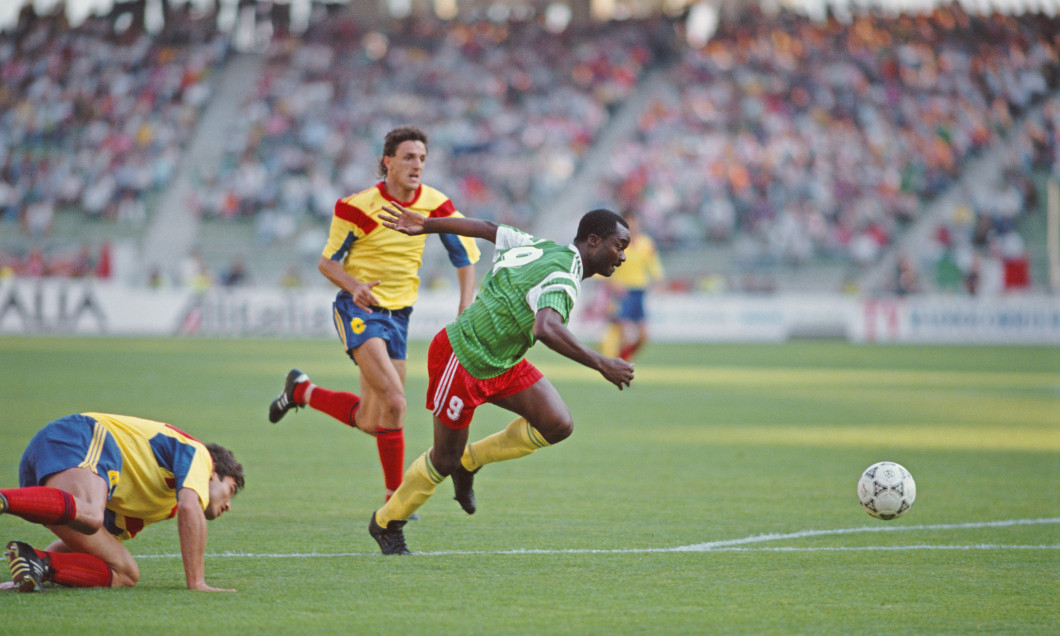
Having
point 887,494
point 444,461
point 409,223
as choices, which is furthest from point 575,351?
point 887,494

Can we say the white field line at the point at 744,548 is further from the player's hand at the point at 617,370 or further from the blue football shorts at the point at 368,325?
the blue football shorts at the point at 368,325

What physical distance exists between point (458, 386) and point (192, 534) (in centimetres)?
162

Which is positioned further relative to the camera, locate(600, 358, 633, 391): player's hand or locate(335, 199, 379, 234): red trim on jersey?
locate(335, 199, 379, 234): red trim on jersey

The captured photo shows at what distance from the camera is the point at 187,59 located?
38656 millimetres

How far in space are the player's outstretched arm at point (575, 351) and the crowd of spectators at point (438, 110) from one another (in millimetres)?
27095

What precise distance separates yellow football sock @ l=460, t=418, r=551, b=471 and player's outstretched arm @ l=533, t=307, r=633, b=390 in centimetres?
96

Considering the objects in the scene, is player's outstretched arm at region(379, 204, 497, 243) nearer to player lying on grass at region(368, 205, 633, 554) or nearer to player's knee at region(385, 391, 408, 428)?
player lying on grass at region(368, 205, 633, 554)

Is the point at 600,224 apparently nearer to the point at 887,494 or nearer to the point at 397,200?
the point at 397,200

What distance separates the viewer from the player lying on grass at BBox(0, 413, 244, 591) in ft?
17.5

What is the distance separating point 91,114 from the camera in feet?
119

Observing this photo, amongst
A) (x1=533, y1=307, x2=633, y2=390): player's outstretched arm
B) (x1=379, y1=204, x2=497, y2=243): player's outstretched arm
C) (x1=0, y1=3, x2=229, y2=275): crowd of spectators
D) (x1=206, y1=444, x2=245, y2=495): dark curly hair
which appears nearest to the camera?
(x1=533, y1=307, x2=633, y2=390): player's outstretched arm

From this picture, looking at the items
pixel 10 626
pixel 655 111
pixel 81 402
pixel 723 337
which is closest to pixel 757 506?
pixel 10 626

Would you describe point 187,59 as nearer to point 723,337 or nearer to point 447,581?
point 723,337

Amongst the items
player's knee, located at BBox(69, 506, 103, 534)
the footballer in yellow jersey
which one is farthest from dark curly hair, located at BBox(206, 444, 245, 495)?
the footballer in yellow jersey
